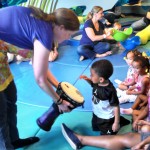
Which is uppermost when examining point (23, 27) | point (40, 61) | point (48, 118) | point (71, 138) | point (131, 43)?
point (23, 27)

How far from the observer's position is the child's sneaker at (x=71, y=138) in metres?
1.75

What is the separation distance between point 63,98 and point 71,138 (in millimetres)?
298

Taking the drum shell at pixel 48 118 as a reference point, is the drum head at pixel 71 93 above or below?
above

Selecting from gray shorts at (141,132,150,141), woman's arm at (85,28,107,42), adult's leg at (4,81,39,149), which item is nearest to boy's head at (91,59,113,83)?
gray shorts at (141,132,150,141)

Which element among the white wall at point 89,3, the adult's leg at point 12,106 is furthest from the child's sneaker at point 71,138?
the white wall at point 89,3

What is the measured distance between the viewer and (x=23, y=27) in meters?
1.31

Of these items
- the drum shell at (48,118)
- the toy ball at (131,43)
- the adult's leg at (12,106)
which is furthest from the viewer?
the toy ball at (131,43)

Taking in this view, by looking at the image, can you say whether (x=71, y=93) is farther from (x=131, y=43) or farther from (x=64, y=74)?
(x=131, y=43)

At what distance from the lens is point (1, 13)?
1.33m

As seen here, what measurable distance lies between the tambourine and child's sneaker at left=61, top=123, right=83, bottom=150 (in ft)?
0.35

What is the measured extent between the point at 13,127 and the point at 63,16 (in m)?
0.80

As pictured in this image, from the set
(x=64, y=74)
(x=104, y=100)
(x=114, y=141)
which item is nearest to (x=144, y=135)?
(x=114, y=141)

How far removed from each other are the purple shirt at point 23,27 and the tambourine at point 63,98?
1.67 ft

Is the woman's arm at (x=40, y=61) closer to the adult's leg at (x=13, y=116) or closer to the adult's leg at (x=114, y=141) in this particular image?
the adult's leg at (x=13, y=116)
